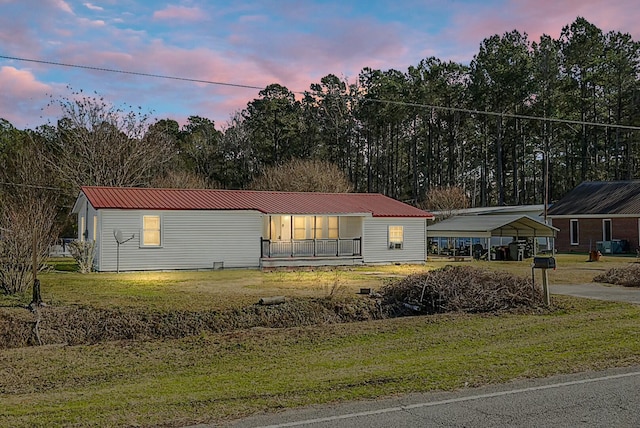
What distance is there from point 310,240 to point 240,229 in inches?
132

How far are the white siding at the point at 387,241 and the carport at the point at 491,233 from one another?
13.8 ft

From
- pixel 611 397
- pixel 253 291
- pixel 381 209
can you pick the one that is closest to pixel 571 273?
pixel 381 209

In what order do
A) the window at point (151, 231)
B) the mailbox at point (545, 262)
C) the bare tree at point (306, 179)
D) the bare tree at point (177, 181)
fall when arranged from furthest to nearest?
1. the bare tree at point (177, 181)
2. the bare tree at point (306, 179)
3. the window at point (151, 231)
4. the mailbox at point (545, 262)

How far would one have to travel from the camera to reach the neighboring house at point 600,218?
38031 millimetres

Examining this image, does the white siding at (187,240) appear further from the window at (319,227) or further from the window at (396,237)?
the window at (396,237)

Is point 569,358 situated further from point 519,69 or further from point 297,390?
point 519,69

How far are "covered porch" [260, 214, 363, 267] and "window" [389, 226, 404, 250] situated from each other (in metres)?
1.59

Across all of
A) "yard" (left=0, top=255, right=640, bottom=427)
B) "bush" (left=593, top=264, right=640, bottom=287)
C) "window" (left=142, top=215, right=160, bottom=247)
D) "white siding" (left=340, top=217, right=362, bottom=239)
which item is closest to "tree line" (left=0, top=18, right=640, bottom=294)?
"white siding" (left=340, top=217, right=362, bottom=239)

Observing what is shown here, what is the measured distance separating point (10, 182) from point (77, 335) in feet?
115

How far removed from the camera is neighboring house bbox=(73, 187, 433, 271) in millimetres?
23781

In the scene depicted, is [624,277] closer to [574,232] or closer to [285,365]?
[285,365]

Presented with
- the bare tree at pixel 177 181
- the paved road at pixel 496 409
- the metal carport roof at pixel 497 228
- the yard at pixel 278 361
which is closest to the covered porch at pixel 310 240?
the metal carport roof at pixel 497 228

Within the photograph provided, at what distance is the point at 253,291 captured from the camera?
17.5m

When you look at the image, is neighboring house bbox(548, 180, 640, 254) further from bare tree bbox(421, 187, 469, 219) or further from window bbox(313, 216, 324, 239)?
window bbox(313, 216, 324, 239)
